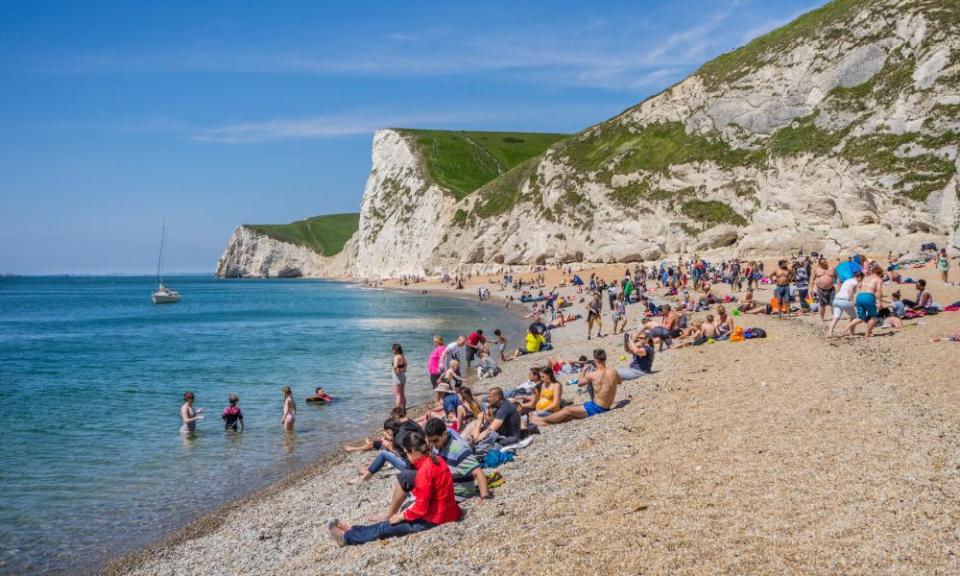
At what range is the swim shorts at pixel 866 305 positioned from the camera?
16438 millimetres

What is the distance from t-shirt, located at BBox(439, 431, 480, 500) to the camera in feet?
30.1

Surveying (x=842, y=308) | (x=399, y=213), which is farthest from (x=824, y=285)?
(x=399, y=213)

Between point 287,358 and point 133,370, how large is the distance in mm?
6345

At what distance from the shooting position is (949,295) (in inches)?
973

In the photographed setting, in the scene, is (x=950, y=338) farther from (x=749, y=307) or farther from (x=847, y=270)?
(x=749, y=307)

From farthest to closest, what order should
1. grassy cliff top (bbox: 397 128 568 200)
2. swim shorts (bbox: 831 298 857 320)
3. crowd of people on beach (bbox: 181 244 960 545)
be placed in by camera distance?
1. grassy cliff top (bbox: 397 128 568 200)
2. swim shorts (bbox: 831 298 857 320)
3. crowd of people on beach (bbox: 181 244 960 545)

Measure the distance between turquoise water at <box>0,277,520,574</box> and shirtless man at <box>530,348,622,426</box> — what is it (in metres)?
5.49

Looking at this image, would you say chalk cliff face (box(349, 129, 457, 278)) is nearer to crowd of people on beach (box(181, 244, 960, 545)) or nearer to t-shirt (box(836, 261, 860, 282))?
crowd of people on beach (box(181, 244, 960, 545))

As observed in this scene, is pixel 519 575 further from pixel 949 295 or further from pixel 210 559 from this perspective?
pixel 949 295

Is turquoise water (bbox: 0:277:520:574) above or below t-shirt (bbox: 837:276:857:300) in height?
below

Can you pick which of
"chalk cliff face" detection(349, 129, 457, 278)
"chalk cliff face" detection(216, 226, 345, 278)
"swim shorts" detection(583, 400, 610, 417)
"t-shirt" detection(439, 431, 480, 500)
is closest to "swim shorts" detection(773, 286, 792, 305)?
"swim shorts" detection(583, 400, 610, 417)

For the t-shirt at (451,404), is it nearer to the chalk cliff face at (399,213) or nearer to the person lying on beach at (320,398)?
the person lying on beach at (320,398)

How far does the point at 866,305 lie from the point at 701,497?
11.8 metres

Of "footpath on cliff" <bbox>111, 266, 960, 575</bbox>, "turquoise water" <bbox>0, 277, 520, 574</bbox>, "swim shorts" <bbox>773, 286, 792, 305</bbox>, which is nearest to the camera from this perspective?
"footpath on cliff" <bbox>111, 266, 960, 575</bbox>
